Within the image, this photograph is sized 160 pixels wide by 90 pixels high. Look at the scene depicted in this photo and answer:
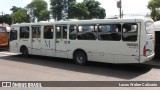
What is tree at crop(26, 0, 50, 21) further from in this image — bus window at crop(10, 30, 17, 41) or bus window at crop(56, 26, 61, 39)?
bus window at crop(56, 26, 61, 39)

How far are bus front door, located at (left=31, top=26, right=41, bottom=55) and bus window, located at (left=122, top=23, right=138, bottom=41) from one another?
6.45 m

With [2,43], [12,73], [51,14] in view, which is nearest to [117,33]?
[12,73]

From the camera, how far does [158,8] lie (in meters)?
43.2

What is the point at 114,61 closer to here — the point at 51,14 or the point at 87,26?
the point at 87,26

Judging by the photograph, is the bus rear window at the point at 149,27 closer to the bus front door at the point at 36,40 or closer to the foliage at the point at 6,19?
the bus front door at the point at 36,40

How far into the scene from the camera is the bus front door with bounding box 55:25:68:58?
14180 millimetres

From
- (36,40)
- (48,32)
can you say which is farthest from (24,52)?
(48,32)

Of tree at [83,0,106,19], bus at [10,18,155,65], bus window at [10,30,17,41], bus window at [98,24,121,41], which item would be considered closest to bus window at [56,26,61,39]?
bus at [10,18,155,65]

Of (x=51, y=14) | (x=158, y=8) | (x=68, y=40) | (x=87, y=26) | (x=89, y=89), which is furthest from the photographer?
(x=51, y=14)

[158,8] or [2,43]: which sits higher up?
[158,8]

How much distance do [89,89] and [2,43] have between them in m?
17.0

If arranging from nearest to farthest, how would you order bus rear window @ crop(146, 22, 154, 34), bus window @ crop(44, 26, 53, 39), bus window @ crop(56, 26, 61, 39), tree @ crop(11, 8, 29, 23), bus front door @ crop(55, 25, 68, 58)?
bus rear window @ crop(146, 22, 154, 34) → bus front door @ crop(55, 25, 68, 58) → bus window @ crop(56, 26, 61, 39) → bus window @ crop(44, 26, 53, 39) → tree @ crop(11, 8, 29, 23)

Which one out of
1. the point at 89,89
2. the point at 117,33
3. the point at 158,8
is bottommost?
the point at 89,89

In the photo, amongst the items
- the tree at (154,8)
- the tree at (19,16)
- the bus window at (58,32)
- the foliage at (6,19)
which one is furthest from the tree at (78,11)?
the bus window at (58,32)
